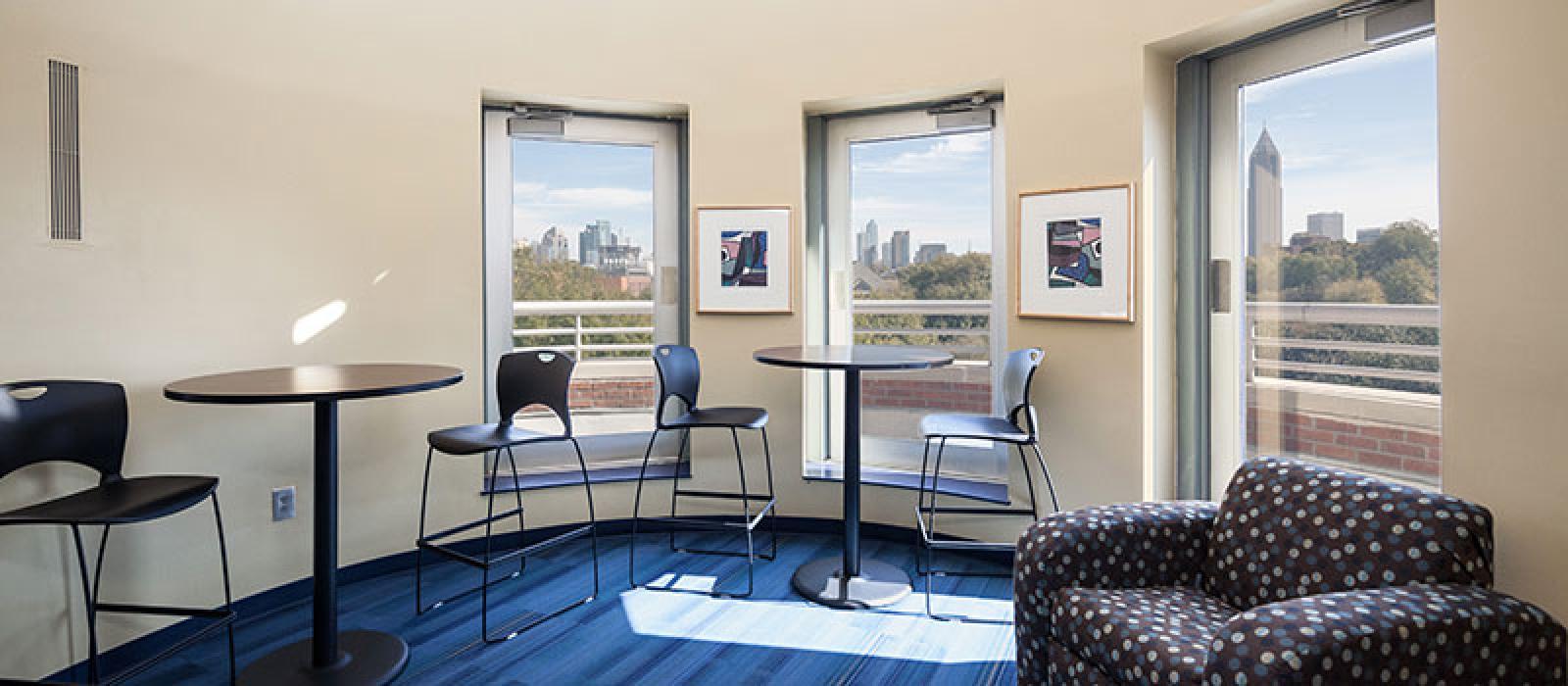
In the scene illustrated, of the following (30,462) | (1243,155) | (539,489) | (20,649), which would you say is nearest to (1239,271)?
(1243,155)

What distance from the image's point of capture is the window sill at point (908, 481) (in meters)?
3.68

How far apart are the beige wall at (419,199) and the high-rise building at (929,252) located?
25.3 inches

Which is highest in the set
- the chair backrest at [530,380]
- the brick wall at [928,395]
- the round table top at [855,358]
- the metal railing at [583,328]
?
the metal railing at [583,328]

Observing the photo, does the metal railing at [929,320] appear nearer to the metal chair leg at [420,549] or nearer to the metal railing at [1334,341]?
the metal railing at [1334,341]

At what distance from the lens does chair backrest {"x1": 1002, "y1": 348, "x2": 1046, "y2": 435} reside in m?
3.11

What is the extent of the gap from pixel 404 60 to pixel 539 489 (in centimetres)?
214

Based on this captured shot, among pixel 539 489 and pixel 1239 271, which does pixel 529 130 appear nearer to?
pixel 539 489

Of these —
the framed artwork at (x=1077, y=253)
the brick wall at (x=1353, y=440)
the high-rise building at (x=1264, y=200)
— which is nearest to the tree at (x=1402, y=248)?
the high-rise building at (x=1264, y=200)

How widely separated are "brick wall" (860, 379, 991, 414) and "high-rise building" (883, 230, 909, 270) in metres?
0.64

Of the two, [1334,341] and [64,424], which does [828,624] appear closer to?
[1334,341]

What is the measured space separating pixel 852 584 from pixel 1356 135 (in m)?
2.57

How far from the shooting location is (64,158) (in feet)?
8.11

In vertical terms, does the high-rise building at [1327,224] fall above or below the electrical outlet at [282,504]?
above

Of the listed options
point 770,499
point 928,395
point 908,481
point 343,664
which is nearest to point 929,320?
point 928,395
